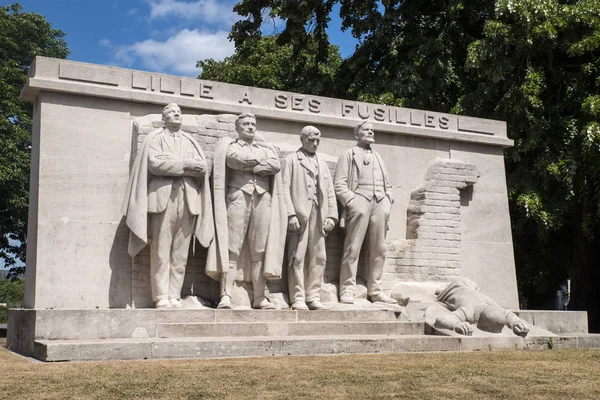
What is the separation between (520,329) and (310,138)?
4033 mm

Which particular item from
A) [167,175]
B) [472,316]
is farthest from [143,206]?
[472,316]

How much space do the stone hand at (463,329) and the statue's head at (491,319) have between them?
404 mm

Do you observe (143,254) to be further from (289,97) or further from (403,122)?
(403,122)

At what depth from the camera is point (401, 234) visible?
44.3 ft

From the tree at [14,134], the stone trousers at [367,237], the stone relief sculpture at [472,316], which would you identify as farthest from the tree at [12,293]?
the stone relief sculpture at [472,316]

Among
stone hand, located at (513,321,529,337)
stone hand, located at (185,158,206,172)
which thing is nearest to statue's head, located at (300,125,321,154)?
stone hand, located at (185,158,206,172)

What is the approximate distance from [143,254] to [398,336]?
3.65m

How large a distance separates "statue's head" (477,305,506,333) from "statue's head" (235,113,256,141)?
411cm

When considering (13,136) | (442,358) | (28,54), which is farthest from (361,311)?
(28,54)

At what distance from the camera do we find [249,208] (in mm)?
11148

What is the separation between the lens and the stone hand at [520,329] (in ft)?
35.6

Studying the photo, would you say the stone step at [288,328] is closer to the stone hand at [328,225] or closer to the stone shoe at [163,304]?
the stone shoe at [163,304]

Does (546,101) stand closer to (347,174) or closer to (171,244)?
(347,174)

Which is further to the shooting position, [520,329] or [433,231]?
[433,231]
